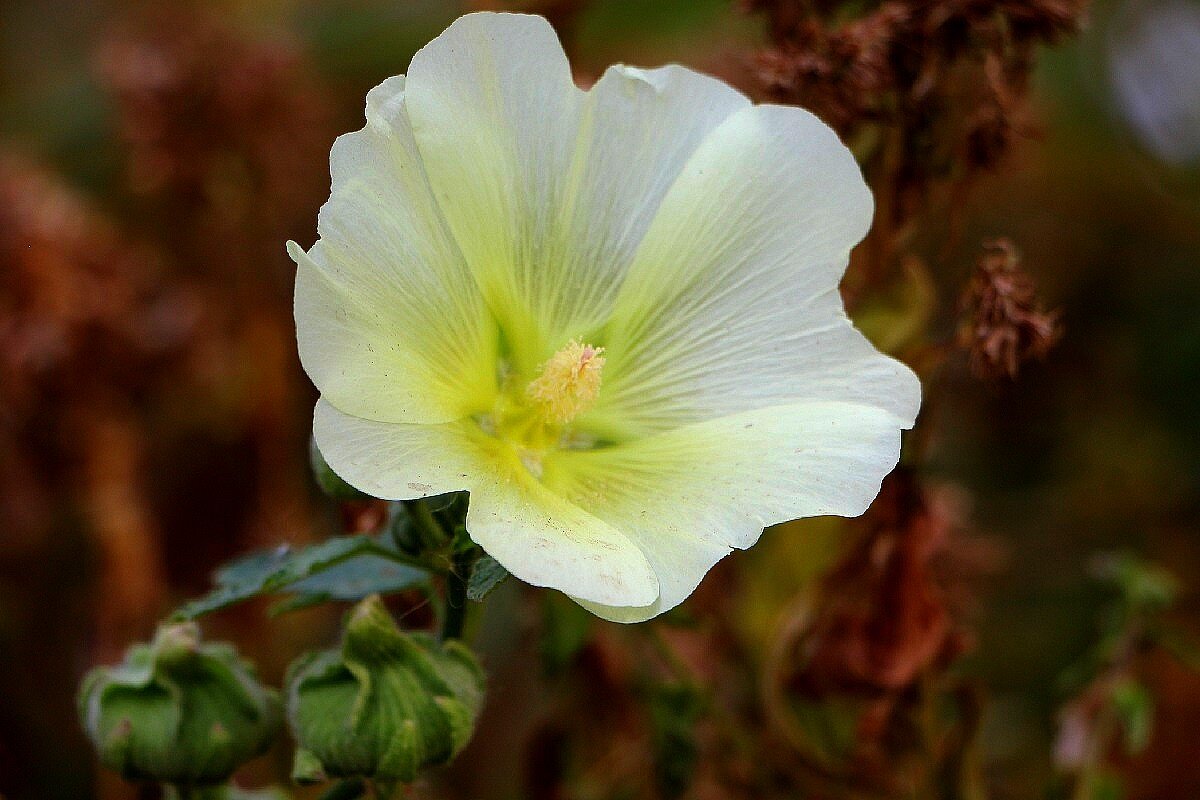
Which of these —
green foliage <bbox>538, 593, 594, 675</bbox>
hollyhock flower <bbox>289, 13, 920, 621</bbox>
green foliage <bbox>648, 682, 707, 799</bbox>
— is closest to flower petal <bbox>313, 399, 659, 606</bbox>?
hollyhock flower <bbox>289, 13, 920, 621</bbox>

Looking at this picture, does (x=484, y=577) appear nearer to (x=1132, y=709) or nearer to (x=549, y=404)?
(x=549, y=404)

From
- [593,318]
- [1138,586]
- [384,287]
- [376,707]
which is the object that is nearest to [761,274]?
[593,318]

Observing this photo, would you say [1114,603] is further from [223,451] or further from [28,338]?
[223,451]

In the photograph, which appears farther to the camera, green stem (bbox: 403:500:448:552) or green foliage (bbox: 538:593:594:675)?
green foliage (bbox: 538:593:594:675)

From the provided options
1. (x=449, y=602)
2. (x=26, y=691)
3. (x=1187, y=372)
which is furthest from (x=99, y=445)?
(x=1187, y=372)

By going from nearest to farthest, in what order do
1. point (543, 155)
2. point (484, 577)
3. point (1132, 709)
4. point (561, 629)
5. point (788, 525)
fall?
point (484, 577) → point (543, 155) → point (561, 629) → point (1132, 709) → point (788, 525)

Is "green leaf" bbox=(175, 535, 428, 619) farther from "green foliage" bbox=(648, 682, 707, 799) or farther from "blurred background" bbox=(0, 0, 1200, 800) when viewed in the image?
"green foliage" bbox=(648, 682, 707, 799)

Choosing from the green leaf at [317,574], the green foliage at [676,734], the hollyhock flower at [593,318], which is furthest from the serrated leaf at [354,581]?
the green foliage at [676,734]
